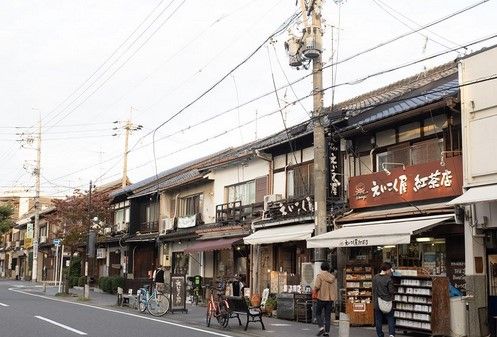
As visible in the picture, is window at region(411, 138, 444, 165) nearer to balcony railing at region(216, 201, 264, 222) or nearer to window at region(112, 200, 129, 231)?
balcony railing at region(216, 201, 264, 222)

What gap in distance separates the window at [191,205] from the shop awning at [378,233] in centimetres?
1562

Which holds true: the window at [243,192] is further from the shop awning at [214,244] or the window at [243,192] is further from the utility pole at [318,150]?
the utility pole at [318,150]

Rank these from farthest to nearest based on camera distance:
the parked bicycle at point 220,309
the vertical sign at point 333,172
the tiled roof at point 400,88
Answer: the vertical sign at point 333,172, the tiled roof at point 400,88, the parked bicycle at point 220,309

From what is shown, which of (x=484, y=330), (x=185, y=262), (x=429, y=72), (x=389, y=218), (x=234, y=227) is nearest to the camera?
(x=484, y=330)

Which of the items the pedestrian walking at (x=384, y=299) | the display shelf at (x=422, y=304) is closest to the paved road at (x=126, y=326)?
the display shelf at (x=422, y=304)

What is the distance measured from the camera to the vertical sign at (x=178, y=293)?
21766mm

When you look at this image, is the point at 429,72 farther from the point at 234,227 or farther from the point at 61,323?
the point at 61,323

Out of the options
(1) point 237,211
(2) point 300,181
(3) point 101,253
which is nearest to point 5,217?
(3) point 101,253

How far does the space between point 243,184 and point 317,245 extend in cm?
1153

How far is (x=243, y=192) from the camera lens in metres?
28.5

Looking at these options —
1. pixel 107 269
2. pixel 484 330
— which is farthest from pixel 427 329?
pixel 107 269

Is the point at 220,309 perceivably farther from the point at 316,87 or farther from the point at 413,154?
the point at 413,154

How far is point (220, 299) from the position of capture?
17109 mm

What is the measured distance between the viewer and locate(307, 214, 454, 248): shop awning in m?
14.9
